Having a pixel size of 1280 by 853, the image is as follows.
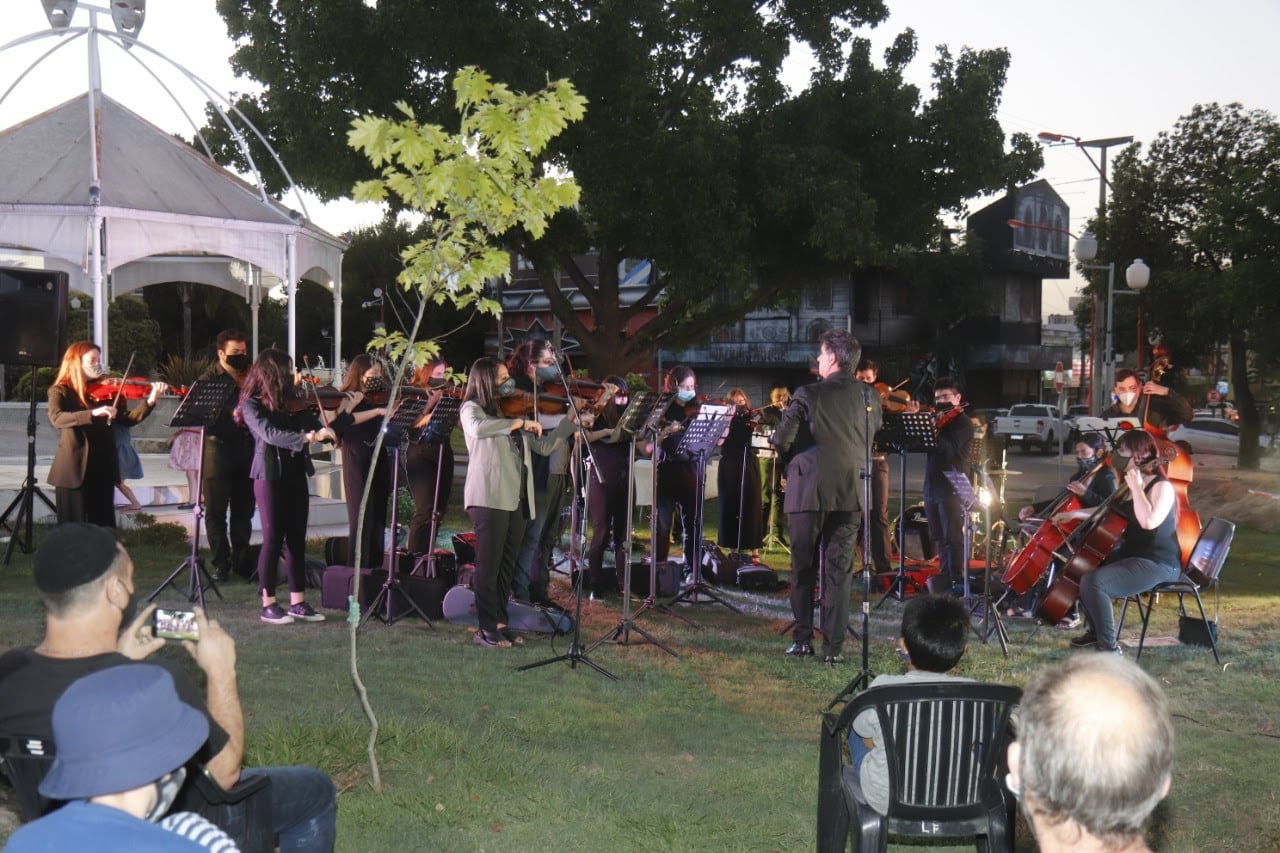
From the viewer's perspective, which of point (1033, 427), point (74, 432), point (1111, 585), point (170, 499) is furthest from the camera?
point (1033, 427)

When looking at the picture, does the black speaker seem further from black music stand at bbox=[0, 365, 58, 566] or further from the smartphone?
the smartphone

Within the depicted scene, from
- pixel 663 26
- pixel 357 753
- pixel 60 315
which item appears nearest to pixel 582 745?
pixel 357 753

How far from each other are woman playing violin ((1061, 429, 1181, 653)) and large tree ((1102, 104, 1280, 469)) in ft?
63.3

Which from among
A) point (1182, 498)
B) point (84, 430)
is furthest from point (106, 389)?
point (1182, 498)

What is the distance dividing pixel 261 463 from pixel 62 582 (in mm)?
5355

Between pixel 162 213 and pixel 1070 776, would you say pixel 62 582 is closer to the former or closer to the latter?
pixel 1070 776

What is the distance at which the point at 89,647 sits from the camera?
342cm

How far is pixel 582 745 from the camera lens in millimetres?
6207

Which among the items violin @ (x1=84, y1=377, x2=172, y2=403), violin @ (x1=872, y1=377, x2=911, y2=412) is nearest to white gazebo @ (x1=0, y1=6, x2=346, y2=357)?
violin @ (x1=84, y1=377, x2=172, y2=403)

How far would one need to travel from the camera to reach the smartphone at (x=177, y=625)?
10.7 feet

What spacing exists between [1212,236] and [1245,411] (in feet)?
14.6

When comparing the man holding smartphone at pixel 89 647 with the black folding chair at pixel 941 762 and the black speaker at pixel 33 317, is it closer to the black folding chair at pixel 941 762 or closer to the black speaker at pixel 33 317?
the black folding chair at pixel 941 762

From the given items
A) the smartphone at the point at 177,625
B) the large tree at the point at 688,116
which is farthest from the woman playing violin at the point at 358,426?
the large tree at the point at 688,116

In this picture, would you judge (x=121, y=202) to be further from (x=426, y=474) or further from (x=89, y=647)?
(x=89, y=647)
